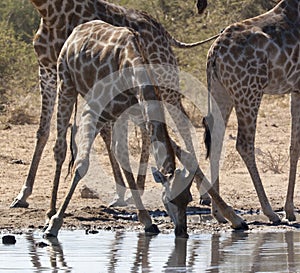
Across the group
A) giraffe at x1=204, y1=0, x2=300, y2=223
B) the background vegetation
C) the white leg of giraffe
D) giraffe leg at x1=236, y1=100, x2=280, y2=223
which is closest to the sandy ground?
giraffe leg at x1=236, y1=100, x2=280, y2=223

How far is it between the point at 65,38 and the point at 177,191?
289 cm

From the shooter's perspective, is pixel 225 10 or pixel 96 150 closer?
pixel 96 150

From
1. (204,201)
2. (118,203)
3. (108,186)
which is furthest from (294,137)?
(108,186)

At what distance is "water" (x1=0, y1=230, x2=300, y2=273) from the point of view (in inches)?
253

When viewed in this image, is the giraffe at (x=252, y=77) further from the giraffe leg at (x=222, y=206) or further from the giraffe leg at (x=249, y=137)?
the giraffe leg at (x=222, y=206)

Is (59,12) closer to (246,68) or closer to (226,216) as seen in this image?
(246,68)

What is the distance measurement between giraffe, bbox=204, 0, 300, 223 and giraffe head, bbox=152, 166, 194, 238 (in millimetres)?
1416

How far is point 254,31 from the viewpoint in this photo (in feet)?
29.5

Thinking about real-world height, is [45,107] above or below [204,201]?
above

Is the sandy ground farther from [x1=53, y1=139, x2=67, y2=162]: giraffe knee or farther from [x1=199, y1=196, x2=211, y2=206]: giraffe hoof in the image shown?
[x1=53, y1=139, x2=67, y2=162]: giraffe knee

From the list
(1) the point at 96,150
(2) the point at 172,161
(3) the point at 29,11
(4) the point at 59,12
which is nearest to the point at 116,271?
(2) the point at 172,161

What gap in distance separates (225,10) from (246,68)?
11555 mm

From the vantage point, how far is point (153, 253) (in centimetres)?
703

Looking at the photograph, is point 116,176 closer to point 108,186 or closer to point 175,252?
point 108,186
